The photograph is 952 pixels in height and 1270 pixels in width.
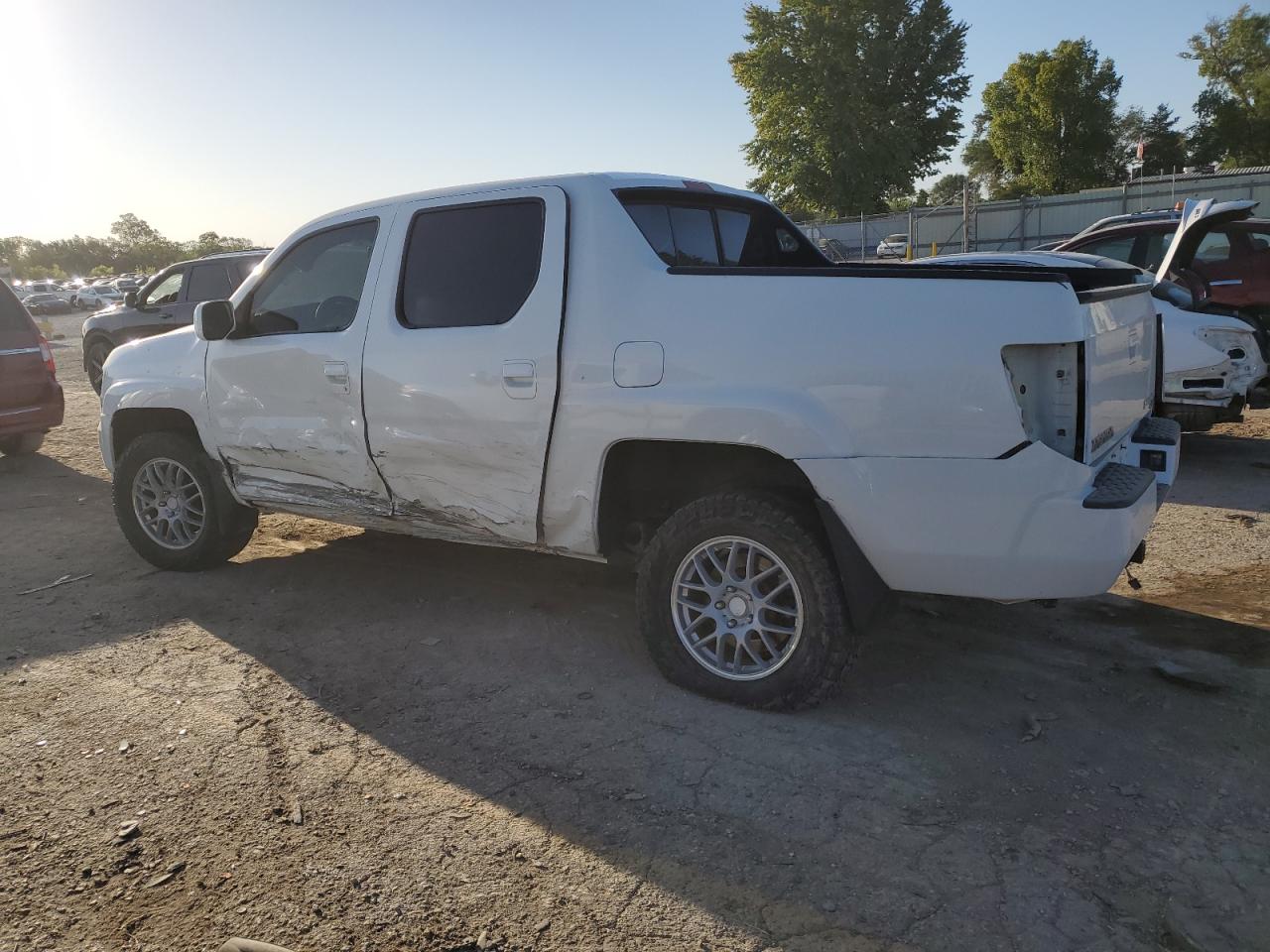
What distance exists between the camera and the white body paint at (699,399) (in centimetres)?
303

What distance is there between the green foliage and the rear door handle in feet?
318

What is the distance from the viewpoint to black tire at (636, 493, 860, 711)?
3400mm

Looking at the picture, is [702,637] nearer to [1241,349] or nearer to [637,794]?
[637,794]

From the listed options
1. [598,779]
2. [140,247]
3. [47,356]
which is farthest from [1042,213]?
[140,247]

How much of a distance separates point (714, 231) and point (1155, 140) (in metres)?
75.9

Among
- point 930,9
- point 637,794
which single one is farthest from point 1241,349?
point 930,9

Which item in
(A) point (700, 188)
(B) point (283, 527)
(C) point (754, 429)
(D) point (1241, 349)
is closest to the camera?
(C) point (754, 429)

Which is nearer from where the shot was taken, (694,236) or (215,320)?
(694,236)

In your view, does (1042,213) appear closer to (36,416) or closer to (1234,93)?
(36,416)

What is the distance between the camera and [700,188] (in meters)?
4.34

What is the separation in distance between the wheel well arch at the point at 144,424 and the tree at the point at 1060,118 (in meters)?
60.3

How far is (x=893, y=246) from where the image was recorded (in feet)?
105

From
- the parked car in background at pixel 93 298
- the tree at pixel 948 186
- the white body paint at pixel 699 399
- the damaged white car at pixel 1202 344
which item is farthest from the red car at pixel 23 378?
the tree at pixel 948 186

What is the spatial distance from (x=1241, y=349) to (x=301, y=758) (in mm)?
7135
